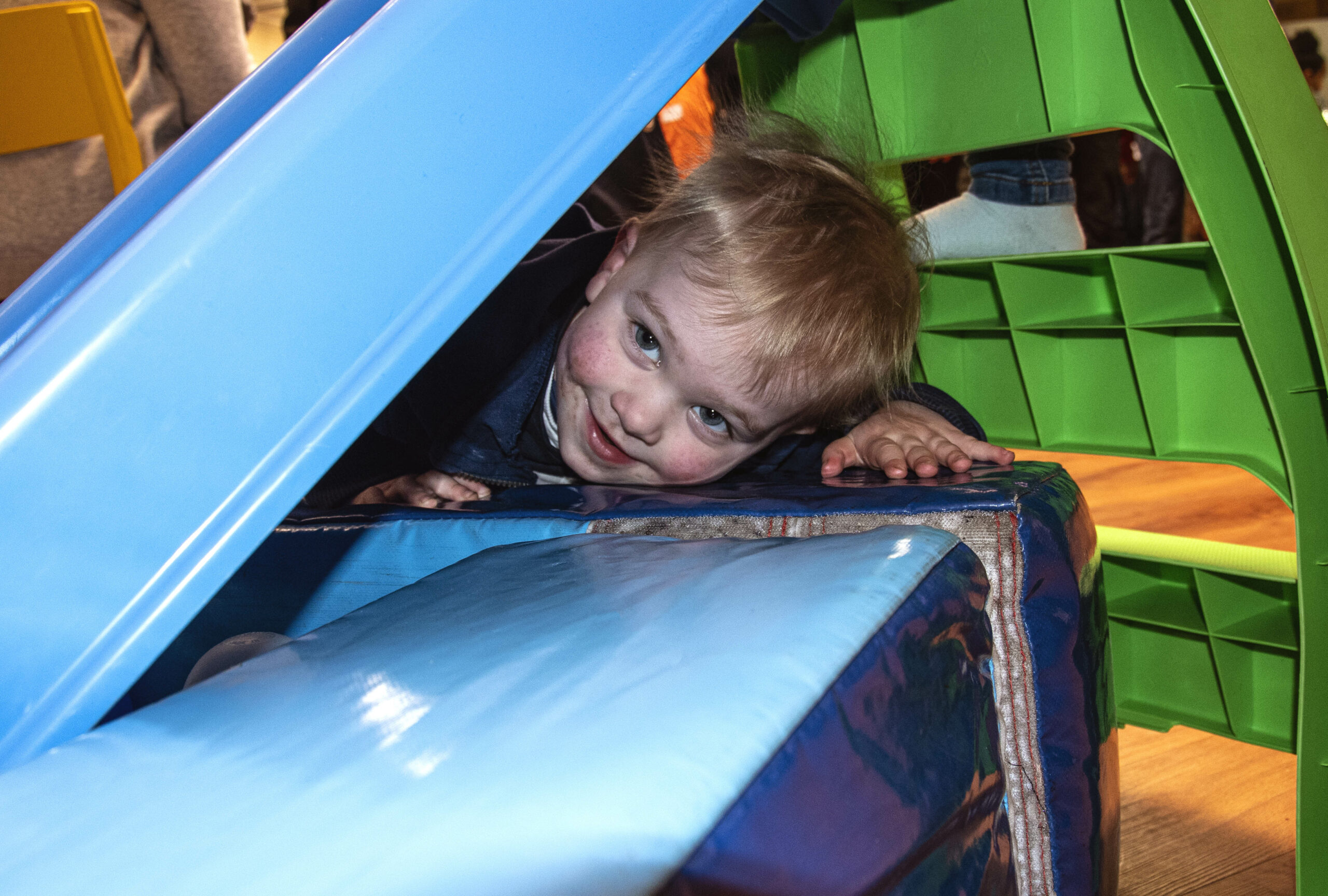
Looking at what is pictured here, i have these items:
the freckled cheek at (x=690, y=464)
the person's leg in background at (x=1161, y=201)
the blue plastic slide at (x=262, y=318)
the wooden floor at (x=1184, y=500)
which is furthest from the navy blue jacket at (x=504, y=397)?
the person's leg in background at (x=1161, y=201)

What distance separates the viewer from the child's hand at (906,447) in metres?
0.76

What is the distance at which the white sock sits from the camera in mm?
1023

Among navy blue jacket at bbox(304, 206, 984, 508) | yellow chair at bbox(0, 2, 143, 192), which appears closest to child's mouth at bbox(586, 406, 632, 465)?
navy blue jacket at bbox(304, 206, 984, 508)

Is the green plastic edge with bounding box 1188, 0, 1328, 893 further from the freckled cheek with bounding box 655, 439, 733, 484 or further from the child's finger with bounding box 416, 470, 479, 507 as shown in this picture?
the child's finger with bounding box 416, 470, 479, 507

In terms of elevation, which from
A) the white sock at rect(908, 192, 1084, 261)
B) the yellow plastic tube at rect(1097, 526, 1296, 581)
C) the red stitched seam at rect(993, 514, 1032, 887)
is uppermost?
the white sock at rect(908, 192, 1084, 261)

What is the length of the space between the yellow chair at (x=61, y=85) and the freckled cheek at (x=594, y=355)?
0.83m

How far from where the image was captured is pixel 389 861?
0.27 metres

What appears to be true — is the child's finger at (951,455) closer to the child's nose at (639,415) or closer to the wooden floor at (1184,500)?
the child's nose at (639,415)

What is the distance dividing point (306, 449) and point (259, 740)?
0.12 m

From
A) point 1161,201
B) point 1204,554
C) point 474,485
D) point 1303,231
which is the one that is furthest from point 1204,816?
point 1161,201

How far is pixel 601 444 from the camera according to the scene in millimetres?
989

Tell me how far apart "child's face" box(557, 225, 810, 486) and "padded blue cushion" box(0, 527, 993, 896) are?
0.41 metres

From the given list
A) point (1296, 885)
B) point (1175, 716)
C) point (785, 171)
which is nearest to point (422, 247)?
point (785, 171)

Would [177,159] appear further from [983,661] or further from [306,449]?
[983,661]
